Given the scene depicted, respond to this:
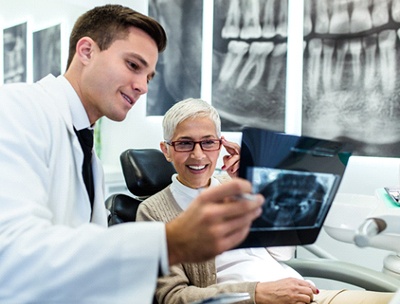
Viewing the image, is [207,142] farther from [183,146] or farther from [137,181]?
[137,181]

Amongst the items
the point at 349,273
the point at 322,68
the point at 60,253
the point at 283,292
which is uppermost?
the point at 322,68

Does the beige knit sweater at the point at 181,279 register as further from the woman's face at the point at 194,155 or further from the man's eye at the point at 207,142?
the man's eye at the point at 207,142

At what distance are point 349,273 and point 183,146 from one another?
0.87 metres

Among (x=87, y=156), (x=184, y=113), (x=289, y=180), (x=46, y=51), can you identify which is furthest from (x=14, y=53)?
(x=289, y=180)

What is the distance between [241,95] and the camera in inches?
119

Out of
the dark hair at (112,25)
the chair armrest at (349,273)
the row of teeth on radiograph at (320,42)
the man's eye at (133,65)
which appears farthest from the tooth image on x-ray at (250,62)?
the man's eye at (133,65)

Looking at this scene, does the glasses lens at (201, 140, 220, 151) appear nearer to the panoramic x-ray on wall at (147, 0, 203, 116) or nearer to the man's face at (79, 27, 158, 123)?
the man's face at (79, 27, 158, 123)

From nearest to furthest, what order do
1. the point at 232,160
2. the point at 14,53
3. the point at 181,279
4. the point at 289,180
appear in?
the point at 289,180
the point at 181,279
the point at 232,160
the point at 14,53

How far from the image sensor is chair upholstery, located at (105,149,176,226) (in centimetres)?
190

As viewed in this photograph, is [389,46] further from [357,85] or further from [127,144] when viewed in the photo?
[127,144]

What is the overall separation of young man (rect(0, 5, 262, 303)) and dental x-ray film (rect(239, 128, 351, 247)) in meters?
0.09

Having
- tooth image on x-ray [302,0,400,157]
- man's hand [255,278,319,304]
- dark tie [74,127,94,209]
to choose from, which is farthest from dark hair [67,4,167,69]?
tooth image on x-ray [302,0,400,157]

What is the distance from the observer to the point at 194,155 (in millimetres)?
1529

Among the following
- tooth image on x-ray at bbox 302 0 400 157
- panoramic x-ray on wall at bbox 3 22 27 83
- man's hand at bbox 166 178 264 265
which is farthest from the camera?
panoramic x-ray on wall at bbox 3 22 27 83
